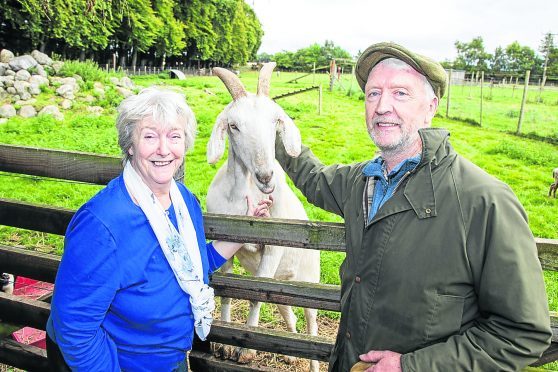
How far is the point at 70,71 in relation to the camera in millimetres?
20641

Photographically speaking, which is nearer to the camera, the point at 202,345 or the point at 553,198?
the point at 202,345

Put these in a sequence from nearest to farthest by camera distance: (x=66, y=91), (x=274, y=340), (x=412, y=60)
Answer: (x=412, y=60) → (x=274, y=340) → (x=66, y=91)

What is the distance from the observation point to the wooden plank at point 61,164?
3.10 meters

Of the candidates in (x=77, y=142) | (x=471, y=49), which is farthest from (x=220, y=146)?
(x=471, y=49)

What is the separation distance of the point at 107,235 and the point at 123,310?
429 millimetres

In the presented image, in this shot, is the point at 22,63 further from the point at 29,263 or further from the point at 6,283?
the point at 29,263

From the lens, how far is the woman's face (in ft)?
7.43

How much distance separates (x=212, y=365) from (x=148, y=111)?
2.10 metres

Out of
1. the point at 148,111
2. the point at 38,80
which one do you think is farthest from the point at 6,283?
the point at 38,80

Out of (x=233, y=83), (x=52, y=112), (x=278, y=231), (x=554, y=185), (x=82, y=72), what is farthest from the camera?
(x=82, y=72)

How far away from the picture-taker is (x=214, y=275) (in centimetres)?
328

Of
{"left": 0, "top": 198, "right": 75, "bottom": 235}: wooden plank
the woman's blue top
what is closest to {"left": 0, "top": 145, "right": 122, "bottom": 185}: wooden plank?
{"left": 0, "top": 198, "right": 75, "bottom": 235}: wooden plank

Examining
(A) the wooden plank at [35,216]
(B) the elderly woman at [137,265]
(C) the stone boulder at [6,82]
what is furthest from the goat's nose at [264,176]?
(C) the stone boulder at [6,82]

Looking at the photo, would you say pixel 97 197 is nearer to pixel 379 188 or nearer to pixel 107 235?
pixel 107 235
